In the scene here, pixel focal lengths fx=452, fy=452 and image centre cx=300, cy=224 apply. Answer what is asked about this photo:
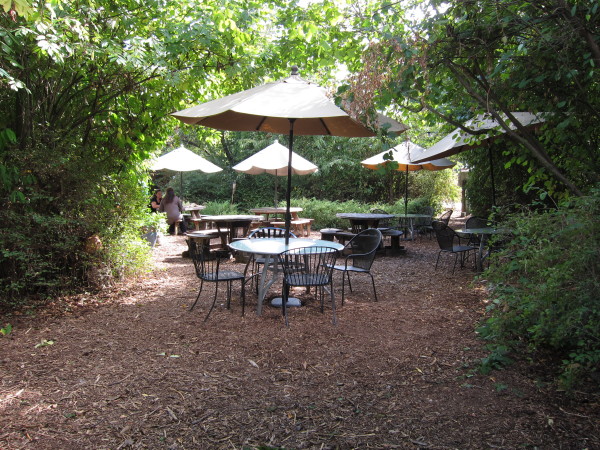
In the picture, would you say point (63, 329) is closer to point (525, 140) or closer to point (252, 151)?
point (525, 140)

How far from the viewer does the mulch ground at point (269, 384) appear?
2654mm

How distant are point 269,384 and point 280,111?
245 centimetres

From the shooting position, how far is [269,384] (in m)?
3.36

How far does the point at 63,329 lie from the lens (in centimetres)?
454

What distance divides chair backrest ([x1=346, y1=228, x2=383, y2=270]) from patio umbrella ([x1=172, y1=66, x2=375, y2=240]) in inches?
51.6

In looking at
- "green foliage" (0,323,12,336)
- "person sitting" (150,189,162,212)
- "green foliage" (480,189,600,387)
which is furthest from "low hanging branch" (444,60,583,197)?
"person sitting" (150,189,162,212)

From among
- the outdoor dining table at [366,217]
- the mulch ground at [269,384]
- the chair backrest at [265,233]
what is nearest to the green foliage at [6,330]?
the mulch ground at [269,384]

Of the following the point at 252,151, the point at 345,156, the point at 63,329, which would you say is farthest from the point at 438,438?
the point at 252,151

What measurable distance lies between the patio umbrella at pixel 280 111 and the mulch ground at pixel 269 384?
6.17 ft

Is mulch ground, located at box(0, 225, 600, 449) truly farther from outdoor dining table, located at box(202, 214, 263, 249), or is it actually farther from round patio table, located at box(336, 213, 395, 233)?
round patio table, located at box(336, 213, 395, 233)

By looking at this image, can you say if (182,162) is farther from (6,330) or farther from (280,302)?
(6,330)

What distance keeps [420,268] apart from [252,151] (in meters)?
13.8

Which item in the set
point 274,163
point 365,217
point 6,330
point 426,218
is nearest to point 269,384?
point 6,330

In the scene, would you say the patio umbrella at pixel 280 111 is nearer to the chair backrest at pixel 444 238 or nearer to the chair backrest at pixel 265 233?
the chair backrest at pixel 265 233
